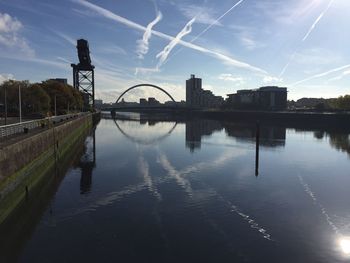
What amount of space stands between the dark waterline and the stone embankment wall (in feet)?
3.94

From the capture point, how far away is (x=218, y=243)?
53.4 feet

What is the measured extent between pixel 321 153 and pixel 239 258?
3489cm

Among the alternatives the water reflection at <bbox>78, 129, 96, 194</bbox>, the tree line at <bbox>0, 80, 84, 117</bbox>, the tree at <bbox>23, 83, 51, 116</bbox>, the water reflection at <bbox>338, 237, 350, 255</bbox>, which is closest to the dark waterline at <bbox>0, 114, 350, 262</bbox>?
the water reflection at <bbox>338, 237, 350, 255</bbox>

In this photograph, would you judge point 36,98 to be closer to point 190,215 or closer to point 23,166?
point 23,166

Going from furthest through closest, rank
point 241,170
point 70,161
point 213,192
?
point 70,161
point 241,170
point 213,192

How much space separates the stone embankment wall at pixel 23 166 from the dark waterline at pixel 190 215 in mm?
1200

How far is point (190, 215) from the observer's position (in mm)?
19953

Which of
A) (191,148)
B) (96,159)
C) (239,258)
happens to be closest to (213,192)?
(239,258)

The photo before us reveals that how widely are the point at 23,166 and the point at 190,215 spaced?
11338 mm

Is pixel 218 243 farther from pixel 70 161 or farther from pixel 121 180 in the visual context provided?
pixel 70 161

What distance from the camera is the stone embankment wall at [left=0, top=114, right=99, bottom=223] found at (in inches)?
741

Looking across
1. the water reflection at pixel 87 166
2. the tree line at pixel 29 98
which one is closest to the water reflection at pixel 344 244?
the water reflection at pixel 87 166

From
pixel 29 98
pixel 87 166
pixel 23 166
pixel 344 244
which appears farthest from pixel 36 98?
pixel 344 244

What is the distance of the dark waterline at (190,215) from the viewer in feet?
50.6
